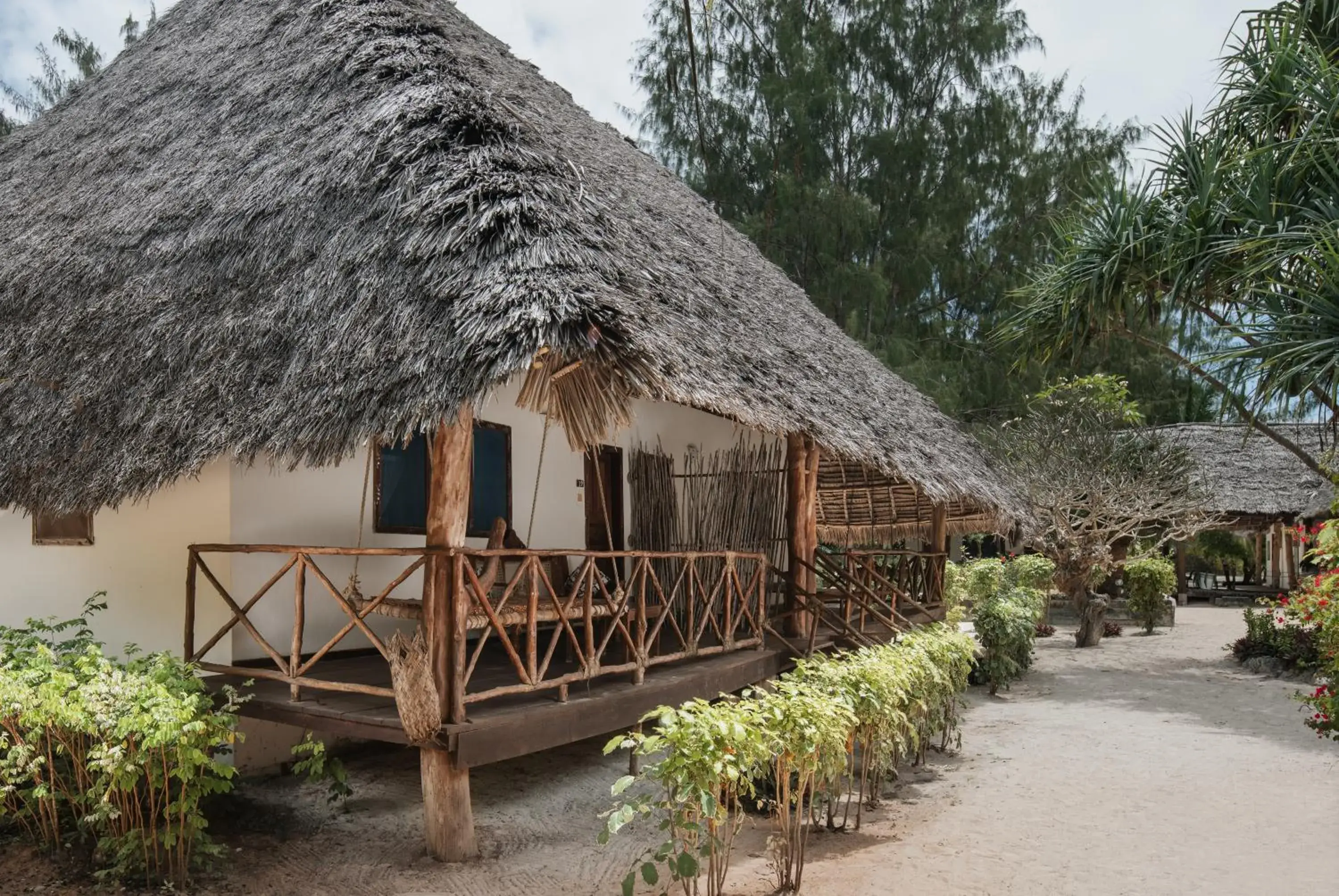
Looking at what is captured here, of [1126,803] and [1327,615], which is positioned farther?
[1126,803]

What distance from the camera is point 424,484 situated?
20.0 feet

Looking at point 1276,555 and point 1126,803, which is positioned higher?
point 1276,555

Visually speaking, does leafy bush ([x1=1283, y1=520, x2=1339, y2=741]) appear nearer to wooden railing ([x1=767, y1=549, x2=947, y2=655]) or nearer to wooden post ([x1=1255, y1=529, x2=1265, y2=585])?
wooden railing ([x1=767, y1=549, x2=947, y2=655])

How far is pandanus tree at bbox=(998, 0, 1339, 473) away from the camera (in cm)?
649

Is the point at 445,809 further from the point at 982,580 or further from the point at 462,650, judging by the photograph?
the point at 982,580

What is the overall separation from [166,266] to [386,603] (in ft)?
7.47

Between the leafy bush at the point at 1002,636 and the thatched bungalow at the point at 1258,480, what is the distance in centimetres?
940

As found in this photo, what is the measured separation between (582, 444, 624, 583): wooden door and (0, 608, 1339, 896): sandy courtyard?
191cm

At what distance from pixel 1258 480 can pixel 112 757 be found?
21866mm

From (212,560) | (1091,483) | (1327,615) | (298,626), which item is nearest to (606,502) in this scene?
(212,560)

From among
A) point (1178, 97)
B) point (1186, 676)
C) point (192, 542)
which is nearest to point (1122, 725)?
point (1186, 676)

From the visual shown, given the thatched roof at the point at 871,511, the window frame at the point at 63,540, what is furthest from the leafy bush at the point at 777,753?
the thatched roof at the point at 871,511

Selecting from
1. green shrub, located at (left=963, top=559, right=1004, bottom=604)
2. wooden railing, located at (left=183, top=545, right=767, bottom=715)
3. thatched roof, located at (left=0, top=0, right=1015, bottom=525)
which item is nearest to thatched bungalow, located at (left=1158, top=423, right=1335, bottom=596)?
green shrub, located at (left=963, top=559, right=1004, bottom=604)

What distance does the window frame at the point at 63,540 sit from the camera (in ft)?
18.3
